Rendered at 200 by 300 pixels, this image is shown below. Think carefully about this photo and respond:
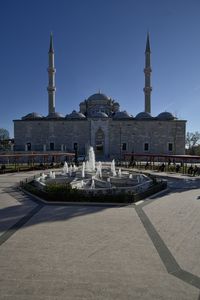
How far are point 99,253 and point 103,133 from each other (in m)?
39.4

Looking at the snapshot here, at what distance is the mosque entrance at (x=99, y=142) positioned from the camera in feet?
147

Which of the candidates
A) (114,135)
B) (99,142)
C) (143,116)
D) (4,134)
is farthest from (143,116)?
(4,134)

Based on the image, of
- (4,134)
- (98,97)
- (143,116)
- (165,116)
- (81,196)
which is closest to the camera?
(81,196)

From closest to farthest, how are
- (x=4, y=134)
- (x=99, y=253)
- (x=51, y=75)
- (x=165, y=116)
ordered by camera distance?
(x=99, y=253) < (x=51, y=75) < (x=165, y=116) < (x=4, y=134)

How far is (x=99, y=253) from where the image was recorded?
5465mm

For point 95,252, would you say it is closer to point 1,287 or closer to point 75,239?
point 75,239

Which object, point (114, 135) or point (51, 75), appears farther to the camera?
point (114, 135)

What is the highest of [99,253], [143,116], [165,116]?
[165,116]

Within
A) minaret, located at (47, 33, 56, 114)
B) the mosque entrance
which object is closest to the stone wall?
the mosque entrance

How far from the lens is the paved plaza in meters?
4.07

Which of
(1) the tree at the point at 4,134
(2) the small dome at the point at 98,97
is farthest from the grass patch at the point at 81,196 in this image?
(1) the tree at the point at 4,134

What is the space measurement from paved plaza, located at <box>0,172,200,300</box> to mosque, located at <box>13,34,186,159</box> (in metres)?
35.1

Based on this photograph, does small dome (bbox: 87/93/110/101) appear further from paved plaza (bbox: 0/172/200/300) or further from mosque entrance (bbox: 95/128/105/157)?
paved plaza (bbox: 0/172/200/300)

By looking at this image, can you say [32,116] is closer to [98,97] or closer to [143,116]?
[98,97]
